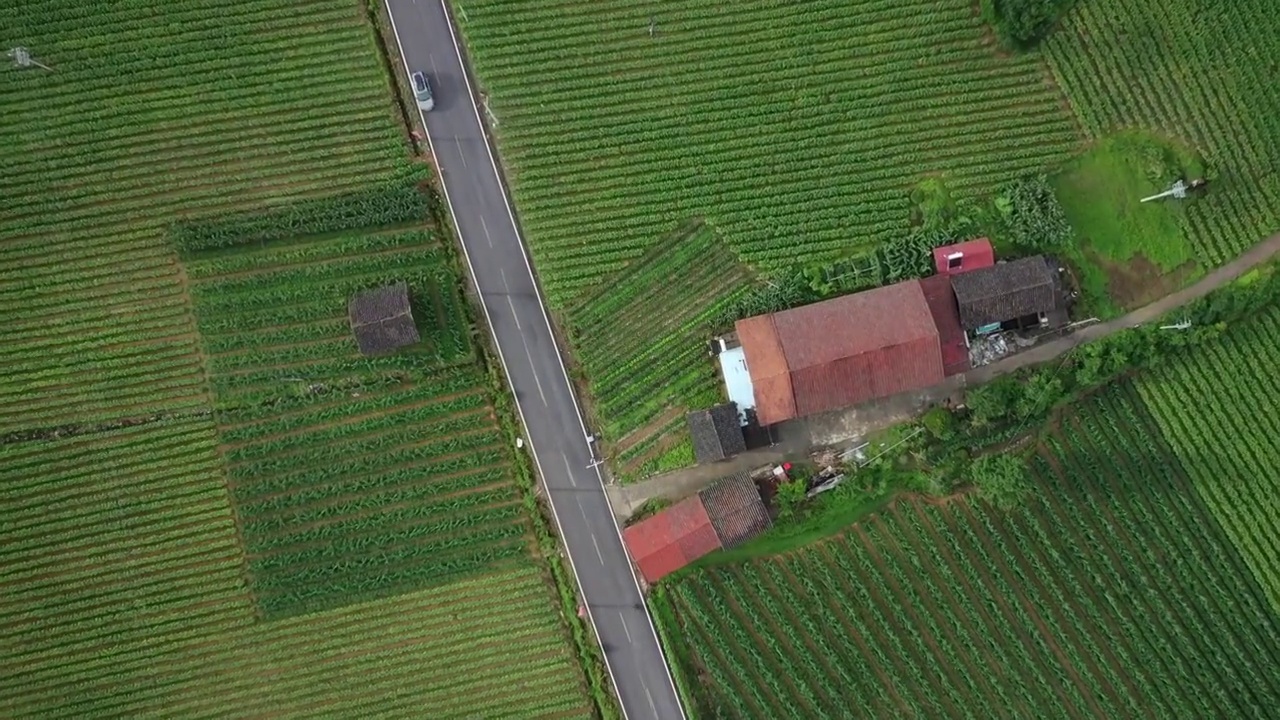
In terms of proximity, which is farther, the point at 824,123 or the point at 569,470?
the point at 824,123

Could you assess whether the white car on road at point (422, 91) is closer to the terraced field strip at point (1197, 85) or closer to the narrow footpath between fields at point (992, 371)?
the narrow footpath between fields at point (992, 371)

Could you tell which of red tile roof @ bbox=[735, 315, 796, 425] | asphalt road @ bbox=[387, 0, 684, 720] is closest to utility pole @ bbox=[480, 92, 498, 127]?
asphalt road @ bbox=[387, 0, 684, 720]

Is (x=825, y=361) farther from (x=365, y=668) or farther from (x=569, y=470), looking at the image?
(x=365, y=668)

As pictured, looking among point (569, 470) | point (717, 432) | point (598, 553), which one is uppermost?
point (569, 470)

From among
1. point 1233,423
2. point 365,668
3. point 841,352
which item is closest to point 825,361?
point 841,352

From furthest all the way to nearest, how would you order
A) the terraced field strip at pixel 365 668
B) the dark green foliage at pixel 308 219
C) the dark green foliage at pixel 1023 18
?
the dark green foliage at pixel 1023 18
the dark green foliage at pixel 308 219
the terraced field strip at pixel 365 668

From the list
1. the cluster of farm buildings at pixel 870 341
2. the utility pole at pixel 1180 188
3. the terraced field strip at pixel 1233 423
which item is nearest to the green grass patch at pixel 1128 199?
the utility pole at pixel 1180 188

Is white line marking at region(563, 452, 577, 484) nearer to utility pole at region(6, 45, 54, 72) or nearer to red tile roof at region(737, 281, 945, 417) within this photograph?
red tile roof at region(737, 281, 945, 417)
